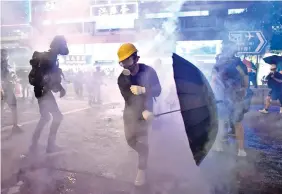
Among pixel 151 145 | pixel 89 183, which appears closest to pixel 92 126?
pixel 151 145

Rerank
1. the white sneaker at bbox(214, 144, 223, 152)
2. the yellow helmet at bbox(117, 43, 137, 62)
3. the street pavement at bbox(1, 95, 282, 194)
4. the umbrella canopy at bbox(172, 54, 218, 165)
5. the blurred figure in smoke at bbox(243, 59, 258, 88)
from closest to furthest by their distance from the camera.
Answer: the umbrella canopy at bbox(172, 54, 218, 165), the yellow helmet at bbox(117, 43, 137, 62), the street pavement at bbox(1, 95, 282, 194), the white sneaker at bbox(214, 144, 223, 152), the blurred figure in smoke at bbox(243, 59, 258, 88)

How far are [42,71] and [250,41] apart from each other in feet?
23.6

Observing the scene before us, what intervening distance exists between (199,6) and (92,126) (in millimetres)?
21855

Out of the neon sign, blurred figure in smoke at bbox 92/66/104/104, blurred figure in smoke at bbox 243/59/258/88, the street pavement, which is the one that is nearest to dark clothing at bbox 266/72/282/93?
the street pavement

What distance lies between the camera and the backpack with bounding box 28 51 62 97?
456 centimetres

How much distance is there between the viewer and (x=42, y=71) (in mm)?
4617

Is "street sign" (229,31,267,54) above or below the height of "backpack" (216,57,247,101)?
above

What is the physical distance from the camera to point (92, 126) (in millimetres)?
6875

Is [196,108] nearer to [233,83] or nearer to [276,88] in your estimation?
[233,83]

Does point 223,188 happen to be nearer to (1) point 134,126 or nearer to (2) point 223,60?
(1) point 134,126

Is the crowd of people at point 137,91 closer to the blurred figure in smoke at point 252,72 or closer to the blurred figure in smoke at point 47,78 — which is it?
the blurred figure in smoke at point 47,78

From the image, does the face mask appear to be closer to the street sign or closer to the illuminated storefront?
the street sign

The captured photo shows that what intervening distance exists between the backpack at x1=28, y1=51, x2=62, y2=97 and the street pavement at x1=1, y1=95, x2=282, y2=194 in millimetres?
1162

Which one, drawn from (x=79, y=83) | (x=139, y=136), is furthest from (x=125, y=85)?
(x=79, y=83)
